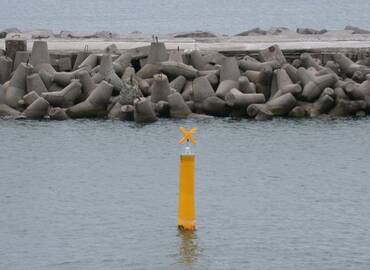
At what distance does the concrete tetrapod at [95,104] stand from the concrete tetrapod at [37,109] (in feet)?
2.08

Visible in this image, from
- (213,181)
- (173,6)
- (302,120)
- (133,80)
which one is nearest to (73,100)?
(133,80)

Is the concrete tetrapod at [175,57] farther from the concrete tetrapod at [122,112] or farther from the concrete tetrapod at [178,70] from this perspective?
the concrete tetrapod at [122,112]

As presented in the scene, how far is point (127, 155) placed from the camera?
34156mm

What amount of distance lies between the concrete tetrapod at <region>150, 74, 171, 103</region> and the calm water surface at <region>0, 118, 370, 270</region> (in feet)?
3.78

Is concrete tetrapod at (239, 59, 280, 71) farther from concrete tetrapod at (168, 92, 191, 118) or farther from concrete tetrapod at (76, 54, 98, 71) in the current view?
concrete tetrapod at (76, 54, 98, 71)

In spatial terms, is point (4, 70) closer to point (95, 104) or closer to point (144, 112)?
point (95, 104)

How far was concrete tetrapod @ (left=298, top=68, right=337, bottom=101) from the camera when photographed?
39188mm

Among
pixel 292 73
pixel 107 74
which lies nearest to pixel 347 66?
pixel 292 73

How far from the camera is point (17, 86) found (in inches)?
1582

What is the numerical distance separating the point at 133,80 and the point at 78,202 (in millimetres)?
12438

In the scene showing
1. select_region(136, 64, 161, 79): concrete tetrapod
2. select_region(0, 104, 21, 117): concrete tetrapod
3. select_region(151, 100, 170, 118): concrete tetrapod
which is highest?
select_region(136, 64, 161, 79): concrete tetrapod

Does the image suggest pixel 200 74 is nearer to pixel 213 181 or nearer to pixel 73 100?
pixel 73 100

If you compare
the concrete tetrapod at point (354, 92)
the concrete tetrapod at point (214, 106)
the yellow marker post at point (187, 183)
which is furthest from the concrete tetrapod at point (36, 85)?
the yellow marker post at point (187, 183)

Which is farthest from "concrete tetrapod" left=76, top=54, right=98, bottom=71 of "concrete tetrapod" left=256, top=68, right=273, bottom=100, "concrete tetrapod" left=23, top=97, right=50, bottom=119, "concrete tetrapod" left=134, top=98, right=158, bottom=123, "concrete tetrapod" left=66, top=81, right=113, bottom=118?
"concrete tetrapod" left=256, top=68, right=273, bottom=100
